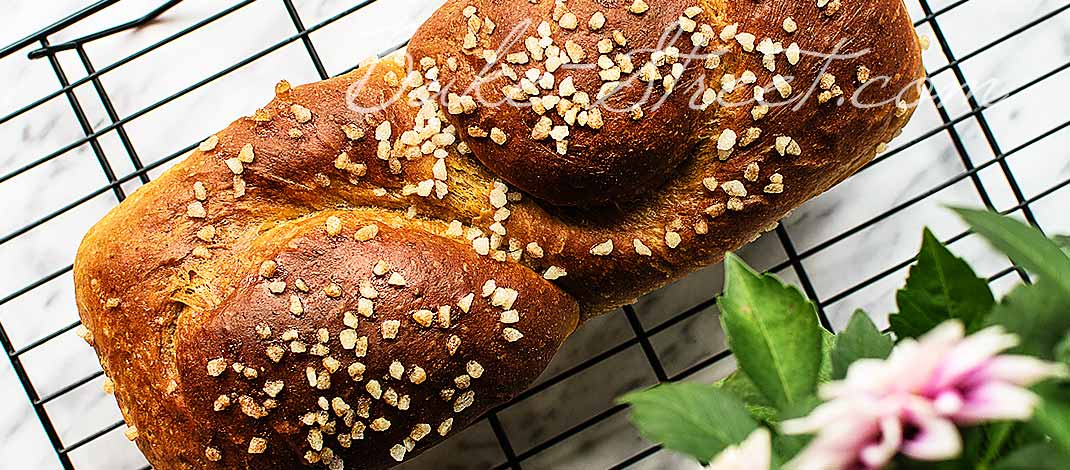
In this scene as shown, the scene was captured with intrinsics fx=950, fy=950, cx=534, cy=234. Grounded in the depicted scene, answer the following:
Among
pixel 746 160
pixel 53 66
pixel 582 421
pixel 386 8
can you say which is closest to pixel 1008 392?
pixel 746 160

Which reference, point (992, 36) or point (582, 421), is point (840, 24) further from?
point (582, 421)

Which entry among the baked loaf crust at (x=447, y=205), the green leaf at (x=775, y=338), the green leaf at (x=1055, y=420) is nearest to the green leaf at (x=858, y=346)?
the green leaf at (x=775, y=338)

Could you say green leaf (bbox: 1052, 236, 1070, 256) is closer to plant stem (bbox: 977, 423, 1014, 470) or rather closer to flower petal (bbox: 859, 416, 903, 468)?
plant stem (bbox: 977, 423, 1014, 470)

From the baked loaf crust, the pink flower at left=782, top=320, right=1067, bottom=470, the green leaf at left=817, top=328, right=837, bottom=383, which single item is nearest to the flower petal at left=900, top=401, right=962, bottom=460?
the pink flower at left=782, top=320, right=1067, bottom=470

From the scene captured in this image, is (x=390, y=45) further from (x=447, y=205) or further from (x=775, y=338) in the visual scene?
(x=775, y=338)

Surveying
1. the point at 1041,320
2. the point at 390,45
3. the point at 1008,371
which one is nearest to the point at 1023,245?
the point at 1041,320

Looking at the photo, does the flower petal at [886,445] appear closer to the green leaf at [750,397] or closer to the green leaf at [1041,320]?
the green leaf at [1041,320]
